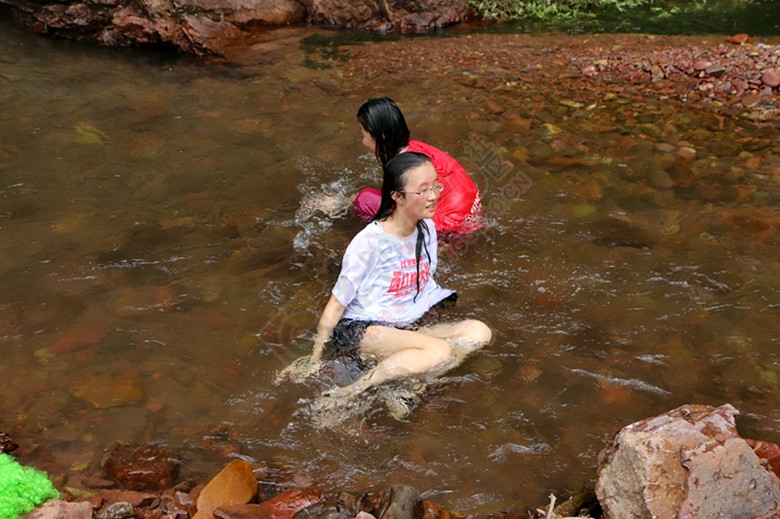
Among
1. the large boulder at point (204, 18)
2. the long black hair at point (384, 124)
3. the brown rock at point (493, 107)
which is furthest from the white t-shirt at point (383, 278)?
the large boulder at point (204, 18)

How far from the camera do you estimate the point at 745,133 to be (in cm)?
629

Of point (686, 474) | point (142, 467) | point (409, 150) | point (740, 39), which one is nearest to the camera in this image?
point (686, 474)

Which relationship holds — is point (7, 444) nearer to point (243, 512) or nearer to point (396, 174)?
point (243, 512)

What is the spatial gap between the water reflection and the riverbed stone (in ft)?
2.05

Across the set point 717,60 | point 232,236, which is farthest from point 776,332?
point 717,60

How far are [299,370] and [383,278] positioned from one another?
0.72 m

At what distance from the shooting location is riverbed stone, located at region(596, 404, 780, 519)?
2.39 metres

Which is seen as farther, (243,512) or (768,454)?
(768,454)

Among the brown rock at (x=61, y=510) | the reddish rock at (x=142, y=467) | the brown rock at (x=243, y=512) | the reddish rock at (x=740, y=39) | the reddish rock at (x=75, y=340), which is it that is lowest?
the reddish rock at (x=142, y=467)

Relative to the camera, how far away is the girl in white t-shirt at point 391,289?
11.2 feet

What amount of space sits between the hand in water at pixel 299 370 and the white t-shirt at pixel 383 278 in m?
0.34

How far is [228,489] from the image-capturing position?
302 centimetres

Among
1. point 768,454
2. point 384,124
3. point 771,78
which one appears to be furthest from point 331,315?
point 771,78

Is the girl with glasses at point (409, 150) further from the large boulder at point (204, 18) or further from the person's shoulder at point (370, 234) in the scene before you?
the large boulder at point (204, 18)
